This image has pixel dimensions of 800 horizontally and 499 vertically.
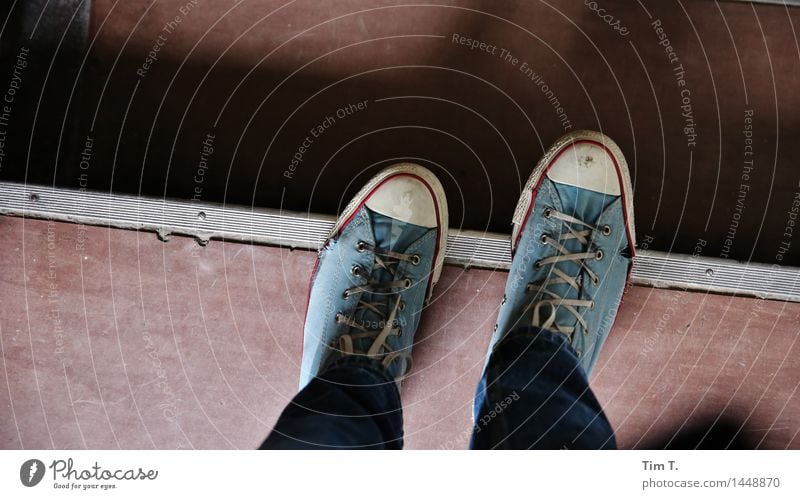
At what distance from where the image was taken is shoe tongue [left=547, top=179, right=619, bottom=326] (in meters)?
0.49

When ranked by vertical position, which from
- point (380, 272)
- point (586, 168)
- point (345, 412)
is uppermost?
point (586, 168)

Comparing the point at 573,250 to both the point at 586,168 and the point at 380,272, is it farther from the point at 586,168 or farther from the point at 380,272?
the point at 380,272

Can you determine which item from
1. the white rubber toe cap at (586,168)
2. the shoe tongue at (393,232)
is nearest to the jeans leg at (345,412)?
the shoe tongue at (393,232)

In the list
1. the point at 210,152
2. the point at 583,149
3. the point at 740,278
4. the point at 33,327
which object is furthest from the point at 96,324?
the point at 740,278

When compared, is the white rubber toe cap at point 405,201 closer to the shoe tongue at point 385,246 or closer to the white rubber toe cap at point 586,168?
the shoe tongue at point 385,246

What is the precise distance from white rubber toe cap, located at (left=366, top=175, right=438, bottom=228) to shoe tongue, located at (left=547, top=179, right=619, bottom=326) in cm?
12

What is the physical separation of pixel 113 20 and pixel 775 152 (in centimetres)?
61

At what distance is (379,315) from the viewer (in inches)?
19.4

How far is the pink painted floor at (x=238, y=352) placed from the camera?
0.48 metres

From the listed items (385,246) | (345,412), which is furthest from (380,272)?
(345,412)

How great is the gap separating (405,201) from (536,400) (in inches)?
8.1

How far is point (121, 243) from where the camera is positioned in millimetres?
479

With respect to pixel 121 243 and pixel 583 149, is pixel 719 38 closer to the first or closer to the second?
pixel 583 149

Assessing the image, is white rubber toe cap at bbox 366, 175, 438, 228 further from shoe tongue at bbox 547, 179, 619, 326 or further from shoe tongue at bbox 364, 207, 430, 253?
shoe tongue at bbox 547, 179, 619, 326
